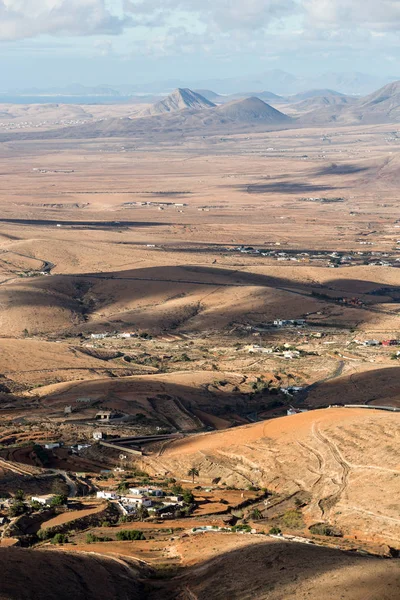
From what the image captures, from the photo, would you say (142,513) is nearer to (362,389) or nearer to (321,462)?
(321,462)

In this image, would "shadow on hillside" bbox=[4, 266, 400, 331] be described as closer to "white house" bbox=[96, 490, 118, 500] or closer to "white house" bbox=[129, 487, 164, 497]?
"white house" bbox=[129, 487, 164, 497]

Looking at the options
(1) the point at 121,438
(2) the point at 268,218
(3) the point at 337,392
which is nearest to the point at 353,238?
(2) the point at 268,218

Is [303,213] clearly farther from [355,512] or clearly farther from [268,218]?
[355,512]

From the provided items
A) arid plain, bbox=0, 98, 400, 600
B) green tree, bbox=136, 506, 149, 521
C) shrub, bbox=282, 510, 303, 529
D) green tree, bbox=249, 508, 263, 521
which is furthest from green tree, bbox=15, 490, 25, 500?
shrub, bbox=282, 510, 303, 529

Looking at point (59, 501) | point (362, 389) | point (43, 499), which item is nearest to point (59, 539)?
point (59, 501)

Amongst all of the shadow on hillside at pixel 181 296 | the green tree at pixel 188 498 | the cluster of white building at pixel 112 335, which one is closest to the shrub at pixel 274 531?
the green tree at pixel 188 498

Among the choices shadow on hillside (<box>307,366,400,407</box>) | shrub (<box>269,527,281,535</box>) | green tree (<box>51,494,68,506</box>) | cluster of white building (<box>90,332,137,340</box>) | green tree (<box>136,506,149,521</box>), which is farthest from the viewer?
cluster of white building (<box>90,332,137,340</box>)

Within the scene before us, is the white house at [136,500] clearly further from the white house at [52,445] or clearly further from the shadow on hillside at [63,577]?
the shadow on hillside at [63,577]
